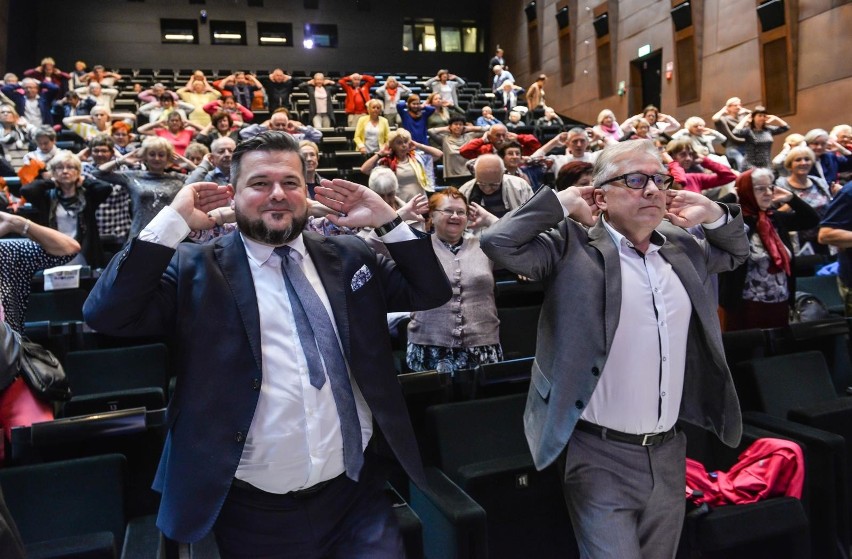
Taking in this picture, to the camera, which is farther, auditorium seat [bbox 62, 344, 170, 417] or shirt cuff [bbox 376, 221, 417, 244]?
auditorium seat [bbox 62, 344, 170, 417]

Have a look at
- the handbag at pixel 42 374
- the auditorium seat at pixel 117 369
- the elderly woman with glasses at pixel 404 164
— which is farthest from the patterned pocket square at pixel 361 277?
the elderly woman with glasses at pixel 404 164

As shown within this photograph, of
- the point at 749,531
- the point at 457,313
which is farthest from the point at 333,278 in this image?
the point at 457,313

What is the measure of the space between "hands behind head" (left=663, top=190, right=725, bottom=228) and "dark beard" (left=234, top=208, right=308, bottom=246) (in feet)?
2.83

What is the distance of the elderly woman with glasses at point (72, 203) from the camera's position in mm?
3631

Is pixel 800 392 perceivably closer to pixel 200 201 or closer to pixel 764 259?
pixel 764 259

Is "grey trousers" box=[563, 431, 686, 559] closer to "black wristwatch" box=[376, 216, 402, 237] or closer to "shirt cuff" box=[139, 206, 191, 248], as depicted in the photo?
"black wristwatch" box=[376, 216, 402, 237]

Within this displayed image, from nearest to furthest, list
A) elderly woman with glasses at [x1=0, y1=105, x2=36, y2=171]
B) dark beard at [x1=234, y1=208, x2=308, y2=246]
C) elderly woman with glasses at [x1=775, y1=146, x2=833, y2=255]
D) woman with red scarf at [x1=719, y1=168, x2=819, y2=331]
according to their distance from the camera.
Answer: dark beard at [x1=234, y1=208, x2=308, y2=246], woman with red scarf at [x1=719, y1=168, x2=819, y2=331], elderly woman with glasses at [x1=775, y1=146, x2=833, y2=255], elderly woman with glasses at [x1=0, y1=105, x2=36, y2=171]

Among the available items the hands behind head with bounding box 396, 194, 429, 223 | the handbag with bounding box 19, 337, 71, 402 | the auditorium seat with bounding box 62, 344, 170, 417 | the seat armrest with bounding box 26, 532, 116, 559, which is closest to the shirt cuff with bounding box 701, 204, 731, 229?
the hands behind head with bounding box 396, 194, 429, 223

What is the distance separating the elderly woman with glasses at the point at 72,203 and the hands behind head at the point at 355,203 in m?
2.82

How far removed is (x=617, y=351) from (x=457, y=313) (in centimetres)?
117

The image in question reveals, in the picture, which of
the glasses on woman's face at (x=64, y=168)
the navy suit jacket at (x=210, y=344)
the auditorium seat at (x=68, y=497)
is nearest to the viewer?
the navy suit jacket at (x=210, y=344)

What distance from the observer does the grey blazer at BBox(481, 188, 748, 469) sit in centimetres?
141

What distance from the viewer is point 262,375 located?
117 centimetres

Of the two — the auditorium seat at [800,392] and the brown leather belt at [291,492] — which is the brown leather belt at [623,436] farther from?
the auditorium seat at [800,392]
